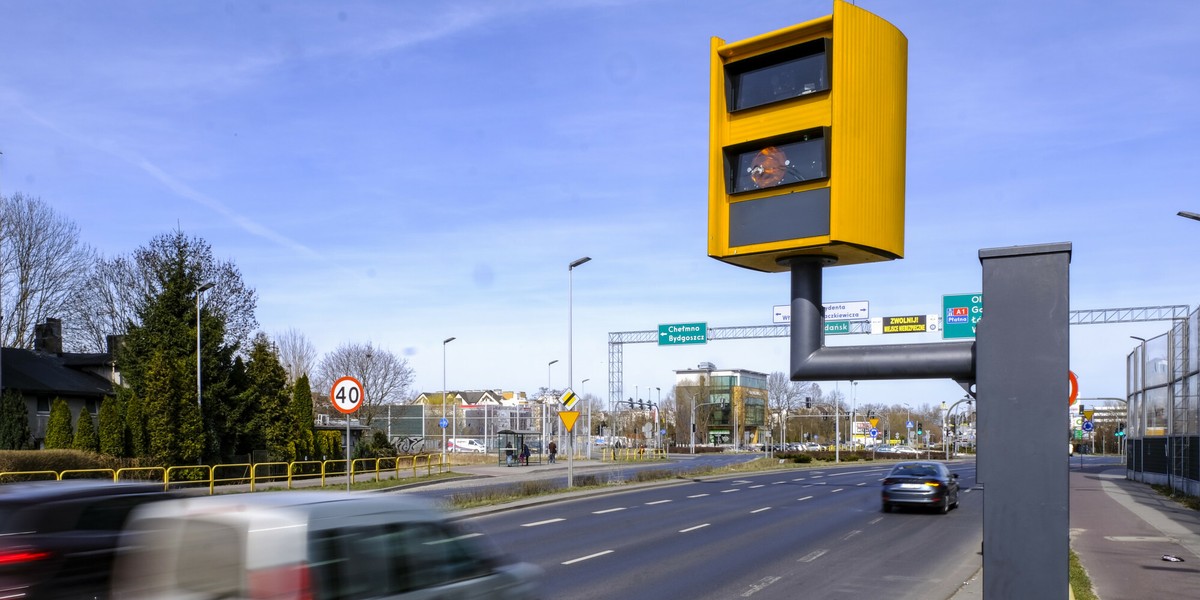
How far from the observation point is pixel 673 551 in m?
18.1

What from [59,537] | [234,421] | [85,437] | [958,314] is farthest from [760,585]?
[958,314]

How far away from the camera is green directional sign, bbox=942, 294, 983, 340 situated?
149 feet

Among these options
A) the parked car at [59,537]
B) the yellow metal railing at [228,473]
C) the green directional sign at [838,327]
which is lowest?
the yellow metal railing at [228,473]

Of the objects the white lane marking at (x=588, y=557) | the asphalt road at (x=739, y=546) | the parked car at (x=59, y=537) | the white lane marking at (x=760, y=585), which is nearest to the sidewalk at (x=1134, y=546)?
the asphalt road at (x=739, y=546)

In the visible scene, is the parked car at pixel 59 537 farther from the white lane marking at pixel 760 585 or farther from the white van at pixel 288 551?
the white lane marking at pixel 760 585

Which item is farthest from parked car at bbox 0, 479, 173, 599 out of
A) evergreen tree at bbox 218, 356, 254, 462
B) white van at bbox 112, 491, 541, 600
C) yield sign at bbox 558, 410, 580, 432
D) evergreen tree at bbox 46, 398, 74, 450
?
evergreen tree at bbox 46, 398, 74, 450

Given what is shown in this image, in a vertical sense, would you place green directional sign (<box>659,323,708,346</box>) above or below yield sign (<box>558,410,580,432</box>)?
above

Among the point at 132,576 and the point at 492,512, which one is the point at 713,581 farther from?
the point at 492,512

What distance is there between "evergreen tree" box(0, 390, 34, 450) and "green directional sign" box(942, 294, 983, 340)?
125ft

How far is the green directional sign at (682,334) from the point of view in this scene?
2384 inches

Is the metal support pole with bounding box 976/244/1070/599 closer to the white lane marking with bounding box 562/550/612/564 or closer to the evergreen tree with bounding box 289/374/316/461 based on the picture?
the white lane marking with bounding box 562/550/612/564

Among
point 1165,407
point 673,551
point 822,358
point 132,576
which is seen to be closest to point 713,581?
point 673,551

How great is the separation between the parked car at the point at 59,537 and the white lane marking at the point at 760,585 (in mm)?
7864

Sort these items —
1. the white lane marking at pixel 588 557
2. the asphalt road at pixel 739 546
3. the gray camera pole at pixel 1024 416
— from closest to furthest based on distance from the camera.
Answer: the gray camera pole at pixel 1024 416, the asphalt road at pixel 739 546, the white lane marking at pixel 588 557
